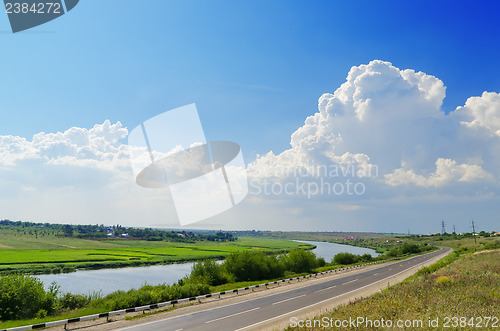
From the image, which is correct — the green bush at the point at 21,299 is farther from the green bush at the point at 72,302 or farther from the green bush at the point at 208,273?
the green bush at the point at 208,273

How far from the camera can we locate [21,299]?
20094mm

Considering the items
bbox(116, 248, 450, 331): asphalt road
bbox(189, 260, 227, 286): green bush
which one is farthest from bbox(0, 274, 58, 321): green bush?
bbox(189, 260, 227, 286): green bush

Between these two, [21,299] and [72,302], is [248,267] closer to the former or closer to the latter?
[72,302]

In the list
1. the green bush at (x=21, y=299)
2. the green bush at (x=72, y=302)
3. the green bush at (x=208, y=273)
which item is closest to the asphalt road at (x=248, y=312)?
the green bush at (x=21, y=299)

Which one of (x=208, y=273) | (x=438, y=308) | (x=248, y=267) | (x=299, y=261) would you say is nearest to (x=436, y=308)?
(x=438, y=308)

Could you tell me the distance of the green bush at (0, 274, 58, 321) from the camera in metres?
19.5

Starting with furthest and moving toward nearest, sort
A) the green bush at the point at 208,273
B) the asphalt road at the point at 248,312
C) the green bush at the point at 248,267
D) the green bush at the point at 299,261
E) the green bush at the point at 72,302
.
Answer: the green bush at the point at 299,261 → the green bush at the point at 248,267 → the green bush at the point at 208,273 → the green bush at the point at 72,302 → the asphalt road at the point at 248,312

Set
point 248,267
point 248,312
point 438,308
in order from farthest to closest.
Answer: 1. point 248,267
2. point 248,312
3. point 438,308

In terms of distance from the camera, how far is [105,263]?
75938mm

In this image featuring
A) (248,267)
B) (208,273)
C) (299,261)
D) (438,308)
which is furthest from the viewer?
(299,261)

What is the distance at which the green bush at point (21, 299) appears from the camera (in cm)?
1950

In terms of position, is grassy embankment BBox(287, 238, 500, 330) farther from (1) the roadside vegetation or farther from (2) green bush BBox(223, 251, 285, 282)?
(2) green bush BBox(223, 251, 285, 282)

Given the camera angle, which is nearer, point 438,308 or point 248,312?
point 438,308

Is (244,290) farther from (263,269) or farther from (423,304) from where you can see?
(423,304)
